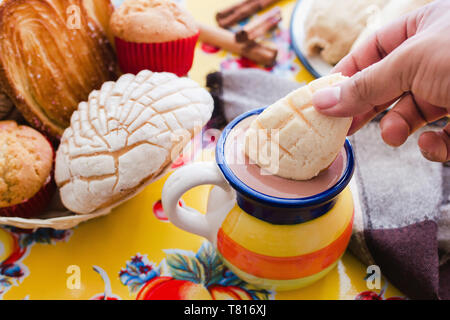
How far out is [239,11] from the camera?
1.28 meters

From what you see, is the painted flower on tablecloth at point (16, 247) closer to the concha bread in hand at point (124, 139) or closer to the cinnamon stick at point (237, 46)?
the concha bread in hand at point (124, 139)

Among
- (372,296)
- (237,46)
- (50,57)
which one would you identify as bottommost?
(372,296)

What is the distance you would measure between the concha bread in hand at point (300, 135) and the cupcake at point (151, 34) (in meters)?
0.38

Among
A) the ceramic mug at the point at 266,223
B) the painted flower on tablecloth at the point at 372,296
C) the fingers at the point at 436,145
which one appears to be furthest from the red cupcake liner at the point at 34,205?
the fingers at the point at 436,145

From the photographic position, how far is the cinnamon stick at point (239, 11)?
126 centimetres

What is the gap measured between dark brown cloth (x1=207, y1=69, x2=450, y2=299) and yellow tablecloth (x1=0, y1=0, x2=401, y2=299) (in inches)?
2.0

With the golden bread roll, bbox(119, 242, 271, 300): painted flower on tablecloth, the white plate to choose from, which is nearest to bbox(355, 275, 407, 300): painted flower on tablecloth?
bbox(119, 242, 271, 300): painted flower on tablecloth

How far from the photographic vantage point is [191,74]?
3.59ft

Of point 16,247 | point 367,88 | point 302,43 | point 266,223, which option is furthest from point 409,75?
point 16,247

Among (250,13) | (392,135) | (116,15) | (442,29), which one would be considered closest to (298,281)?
(392,135)

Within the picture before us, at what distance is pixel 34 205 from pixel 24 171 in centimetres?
8

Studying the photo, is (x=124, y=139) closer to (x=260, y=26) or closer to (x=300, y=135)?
(x=300, y=135)

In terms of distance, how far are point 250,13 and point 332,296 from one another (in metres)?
0.95
